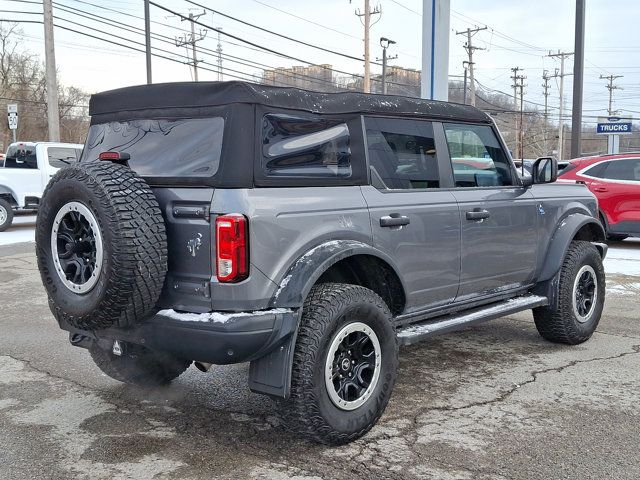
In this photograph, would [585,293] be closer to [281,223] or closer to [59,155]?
[281,223]

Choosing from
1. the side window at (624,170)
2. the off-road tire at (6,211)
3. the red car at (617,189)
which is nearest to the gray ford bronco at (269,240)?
the red car at (617,189)

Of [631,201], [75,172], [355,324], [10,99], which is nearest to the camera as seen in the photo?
[75,172]

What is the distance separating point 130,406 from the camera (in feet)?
14.1

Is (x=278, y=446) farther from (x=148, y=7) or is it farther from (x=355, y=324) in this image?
(x=148, y=7)

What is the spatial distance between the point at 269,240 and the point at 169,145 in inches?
35.7

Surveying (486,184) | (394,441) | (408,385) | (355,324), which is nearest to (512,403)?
(408,385)

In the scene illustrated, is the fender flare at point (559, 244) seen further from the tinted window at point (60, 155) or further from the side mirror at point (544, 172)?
the tinted window at point (60, 155)

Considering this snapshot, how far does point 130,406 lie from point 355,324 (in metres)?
1.70

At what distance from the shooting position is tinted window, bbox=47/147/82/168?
1595cm

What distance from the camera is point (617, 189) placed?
11.8 m

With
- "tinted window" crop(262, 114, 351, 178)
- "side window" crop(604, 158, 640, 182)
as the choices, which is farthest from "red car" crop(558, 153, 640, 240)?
"tinted window" crop(262, 114, 351, 178)

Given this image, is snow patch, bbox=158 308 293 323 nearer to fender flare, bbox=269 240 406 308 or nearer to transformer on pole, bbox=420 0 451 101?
fender flare, bbox=269 240 406 308

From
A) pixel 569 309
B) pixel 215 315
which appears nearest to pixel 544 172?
pixel 569 309

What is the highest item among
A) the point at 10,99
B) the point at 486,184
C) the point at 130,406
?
the point at 10,99
